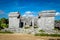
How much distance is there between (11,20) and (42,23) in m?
9.73

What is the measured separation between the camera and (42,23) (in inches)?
1468

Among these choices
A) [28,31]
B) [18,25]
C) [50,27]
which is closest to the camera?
[28,31]

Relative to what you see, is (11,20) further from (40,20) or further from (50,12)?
(50,12)

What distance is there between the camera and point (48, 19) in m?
36.4

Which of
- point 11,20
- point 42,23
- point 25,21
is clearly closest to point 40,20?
point 42,23

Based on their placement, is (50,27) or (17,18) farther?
(17,18)

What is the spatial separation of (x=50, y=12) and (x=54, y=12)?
114 centimetres

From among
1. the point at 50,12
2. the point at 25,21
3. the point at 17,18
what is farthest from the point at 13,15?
the point at 50,12

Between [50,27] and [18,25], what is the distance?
9765 mm

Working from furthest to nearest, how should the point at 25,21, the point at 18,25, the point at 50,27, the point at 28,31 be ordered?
the point at 25,21 < the point at 18,25 < the point at 50,27 < the point at 28,31

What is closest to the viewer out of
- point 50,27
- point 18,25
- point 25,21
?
point 50,27

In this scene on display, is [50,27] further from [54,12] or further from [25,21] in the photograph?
[25,21]

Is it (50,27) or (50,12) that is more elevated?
(50,12)

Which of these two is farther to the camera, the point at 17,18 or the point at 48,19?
the point at 17,18
